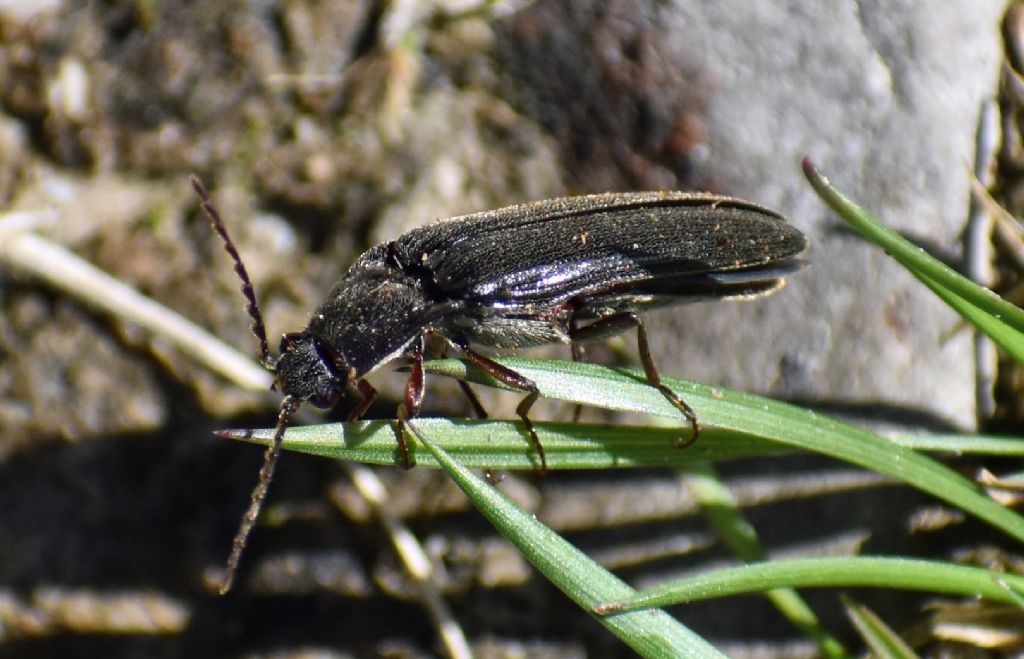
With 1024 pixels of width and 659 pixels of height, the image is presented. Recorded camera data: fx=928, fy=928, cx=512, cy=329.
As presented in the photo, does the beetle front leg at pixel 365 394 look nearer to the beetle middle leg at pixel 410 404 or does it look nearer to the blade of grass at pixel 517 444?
the beetle middle leg at pixel 410 404

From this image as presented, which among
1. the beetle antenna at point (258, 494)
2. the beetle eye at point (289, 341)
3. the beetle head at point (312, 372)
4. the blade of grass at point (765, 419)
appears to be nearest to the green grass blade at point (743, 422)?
the blade of grass at point (765, 419)

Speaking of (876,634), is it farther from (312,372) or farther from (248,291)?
(248,291)

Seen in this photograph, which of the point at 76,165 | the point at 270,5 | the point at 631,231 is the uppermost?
the point at 270,5

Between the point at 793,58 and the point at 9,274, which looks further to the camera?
the point at 9,274

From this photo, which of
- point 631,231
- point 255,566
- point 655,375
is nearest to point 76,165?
point 255,566

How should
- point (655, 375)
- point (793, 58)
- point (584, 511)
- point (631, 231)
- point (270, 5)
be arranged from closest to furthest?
point (655, 375)
point (631, 231)
point (584, 511)
point (793, 58)
point (270, 5)

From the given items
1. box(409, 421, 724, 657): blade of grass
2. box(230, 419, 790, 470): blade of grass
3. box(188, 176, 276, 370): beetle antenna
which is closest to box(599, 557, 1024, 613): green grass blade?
box(409, 421, 724, 657): blade of grass

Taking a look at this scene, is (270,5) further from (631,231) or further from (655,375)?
(655,375)
